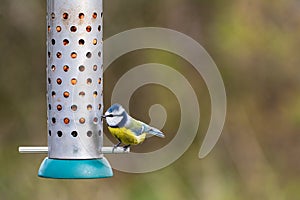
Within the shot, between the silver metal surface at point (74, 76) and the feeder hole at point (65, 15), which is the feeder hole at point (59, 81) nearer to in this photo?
the silver metal surface at point (74, 76)

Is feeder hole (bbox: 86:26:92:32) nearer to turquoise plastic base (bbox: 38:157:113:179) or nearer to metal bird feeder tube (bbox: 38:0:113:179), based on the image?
metal bird feeder tube (bbox: 38:0:113:179)

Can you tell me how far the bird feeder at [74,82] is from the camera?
3.91m

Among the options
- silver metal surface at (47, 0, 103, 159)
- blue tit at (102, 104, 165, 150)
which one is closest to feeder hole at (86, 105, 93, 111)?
silver metal surface at (47, 0, 103, 159)

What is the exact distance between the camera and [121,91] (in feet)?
21.9

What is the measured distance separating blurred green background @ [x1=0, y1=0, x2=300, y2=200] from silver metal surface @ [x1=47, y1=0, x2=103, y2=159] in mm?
3505

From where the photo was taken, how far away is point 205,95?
8000 mm

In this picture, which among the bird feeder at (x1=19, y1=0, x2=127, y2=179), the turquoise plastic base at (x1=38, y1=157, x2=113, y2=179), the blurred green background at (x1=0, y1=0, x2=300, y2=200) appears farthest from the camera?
the blurred green background at (x1=0, y1=0, x2=300, y2=200)

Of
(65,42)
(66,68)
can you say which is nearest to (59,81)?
(66,68)

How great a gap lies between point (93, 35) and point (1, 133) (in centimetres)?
385

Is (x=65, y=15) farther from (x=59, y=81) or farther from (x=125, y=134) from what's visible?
(x=125, y=134)

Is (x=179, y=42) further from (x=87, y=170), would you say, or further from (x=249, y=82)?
(x=87, y=170)

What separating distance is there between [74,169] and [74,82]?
0.37m

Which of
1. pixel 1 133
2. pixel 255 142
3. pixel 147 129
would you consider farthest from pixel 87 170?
pixel 255 142

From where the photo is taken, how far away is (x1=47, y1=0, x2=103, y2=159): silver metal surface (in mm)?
3908
